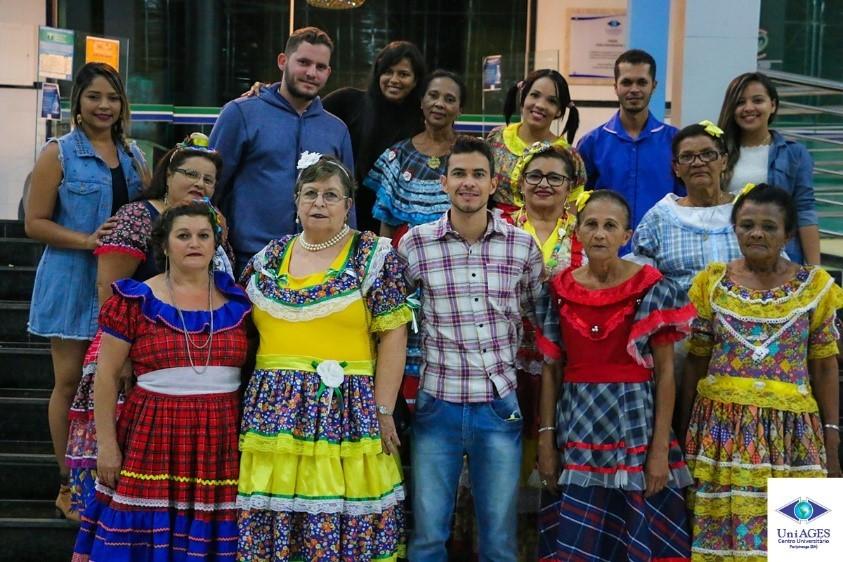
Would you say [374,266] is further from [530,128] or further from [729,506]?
[729,506]

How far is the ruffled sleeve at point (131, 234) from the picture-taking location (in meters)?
3.61

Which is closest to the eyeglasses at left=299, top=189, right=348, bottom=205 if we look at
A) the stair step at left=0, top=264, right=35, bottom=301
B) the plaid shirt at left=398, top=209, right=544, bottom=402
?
the plaid shirt at left=398, top=209, right=544, bottom=402

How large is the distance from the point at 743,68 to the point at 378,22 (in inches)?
218

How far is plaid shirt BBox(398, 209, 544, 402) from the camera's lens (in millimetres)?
3408

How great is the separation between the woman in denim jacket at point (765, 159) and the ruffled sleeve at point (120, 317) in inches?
94.3

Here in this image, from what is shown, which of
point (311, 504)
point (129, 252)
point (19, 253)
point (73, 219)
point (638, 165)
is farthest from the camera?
point (19, 253)

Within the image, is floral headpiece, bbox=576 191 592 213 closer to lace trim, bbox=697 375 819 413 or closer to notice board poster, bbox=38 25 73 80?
lace trim, bbox=697 375 819 413

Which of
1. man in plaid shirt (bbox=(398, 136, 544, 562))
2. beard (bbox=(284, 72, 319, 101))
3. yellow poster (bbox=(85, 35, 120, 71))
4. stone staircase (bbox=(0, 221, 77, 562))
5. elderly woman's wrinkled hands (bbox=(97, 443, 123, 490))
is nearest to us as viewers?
elderly woman's wrinkled hands (bbox=(97, 443, 123, 490))

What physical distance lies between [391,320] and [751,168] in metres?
1.78

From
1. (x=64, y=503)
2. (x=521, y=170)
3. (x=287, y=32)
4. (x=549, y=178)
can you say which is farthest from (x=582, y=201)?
(x=287, y=32)

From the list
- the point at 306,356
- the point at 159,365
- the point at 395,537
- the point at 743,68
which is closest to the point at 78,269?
the point at 159,365

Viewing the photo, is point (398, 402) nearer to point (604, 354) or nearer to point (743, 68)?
point (604, 354)

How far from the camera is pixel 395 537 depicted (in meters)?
3.31

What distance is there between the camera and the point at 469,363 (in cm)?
340
